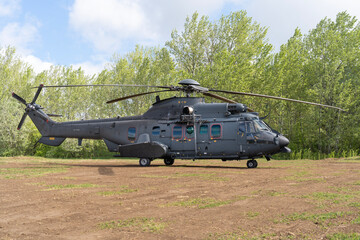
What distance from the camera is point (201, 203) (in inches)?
273

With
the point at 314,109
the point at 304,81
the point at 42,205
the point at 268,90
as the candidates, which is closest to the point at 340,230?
the point at 42,205

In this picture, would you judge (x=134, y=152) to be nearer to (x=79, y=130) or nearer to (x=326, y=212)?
(x=79, y=130)

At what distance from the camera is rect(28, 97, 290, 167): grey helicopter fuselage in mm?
15812

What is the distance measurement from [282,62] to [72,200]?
3388 centimetres

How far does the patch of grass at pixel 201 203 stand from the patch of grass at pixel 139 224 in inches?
53.6

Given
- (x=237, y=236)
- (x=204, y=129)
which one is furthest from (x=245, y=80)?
(x=237, y=236)

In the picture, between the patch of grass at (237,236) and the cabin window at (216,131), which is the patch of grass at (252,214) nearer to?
the patch of grass at (237,236)

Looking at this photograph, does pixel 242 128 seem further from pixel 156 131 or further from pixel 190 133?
pixel 156 131

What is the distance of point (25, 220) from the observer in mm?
5680

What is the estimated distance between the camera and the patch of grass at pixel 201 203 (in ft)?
22.0

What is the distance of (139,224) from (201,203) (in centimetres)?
204

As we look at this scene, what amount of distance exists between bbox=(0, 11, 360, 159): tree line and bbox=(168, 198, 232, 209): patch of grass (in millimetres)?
24065

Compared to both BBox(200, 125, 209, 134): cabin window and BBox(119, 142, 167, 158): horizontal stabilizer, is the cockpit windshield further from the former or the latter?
BBox(119, 142, 167, 158): horizontal stabilizer

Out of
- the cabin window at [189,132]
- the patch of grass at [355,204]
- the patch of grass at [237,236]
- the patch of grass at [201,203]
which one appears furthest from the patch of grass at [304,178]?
the patch of grass at [237,236]
